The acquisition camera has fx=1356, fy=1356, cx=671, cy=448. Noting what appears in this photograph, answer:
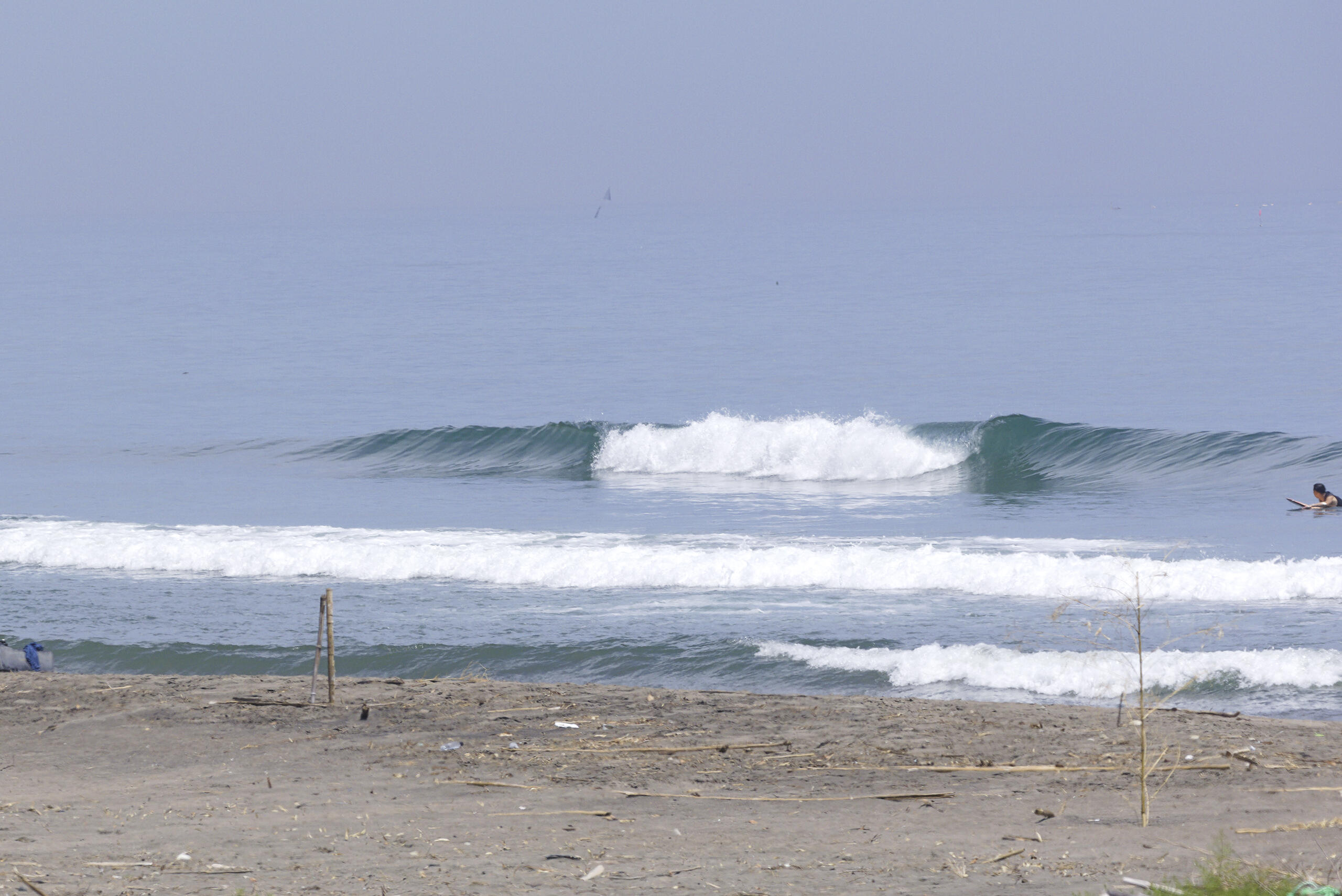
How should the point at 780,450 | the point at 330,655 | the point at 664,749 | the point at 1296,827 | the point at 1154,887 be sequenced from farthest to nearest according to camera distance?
the point at 780,450, the point at 330,655, the point at 664,749, the point at 1296,827, the point at 1154,887

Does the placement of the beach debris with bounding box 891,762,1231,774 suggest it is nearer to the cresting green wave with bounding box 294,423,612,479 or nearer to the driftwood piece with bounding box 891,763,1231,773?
the driftwood piece with bounding box 891,763,1231,773

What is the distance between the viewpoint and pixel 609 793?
7.82 m

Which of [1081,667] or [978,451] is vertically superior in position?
[978,451]

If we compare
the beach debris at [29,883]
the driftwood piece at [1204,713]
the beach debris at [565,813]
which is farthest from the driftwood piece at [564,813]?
the driftwood piece at [1204,713]

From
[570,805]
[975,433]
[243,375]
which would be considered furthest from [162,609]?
[243,375]

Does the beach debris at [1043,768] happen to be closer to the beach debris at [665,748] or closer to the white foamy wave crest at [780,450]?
the beach debris at [665,748]

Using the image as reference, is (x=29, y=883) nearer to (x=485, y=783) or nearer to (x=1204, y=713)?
(x=485, y=783)

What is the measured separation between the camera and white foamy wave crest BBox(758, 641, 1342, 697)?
10938 millimetres

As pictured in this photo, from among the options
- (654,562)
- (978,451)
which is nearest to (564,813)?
(654,562)

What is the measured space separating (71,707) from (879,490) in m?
18.1

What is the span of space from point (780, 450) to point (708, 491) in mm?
3521

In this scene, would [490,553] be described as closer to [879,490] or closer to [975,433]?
[879,490]

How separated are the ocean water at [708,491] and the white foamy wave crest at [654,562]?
0.07 meters

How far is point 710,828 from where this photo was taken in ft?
23.3
